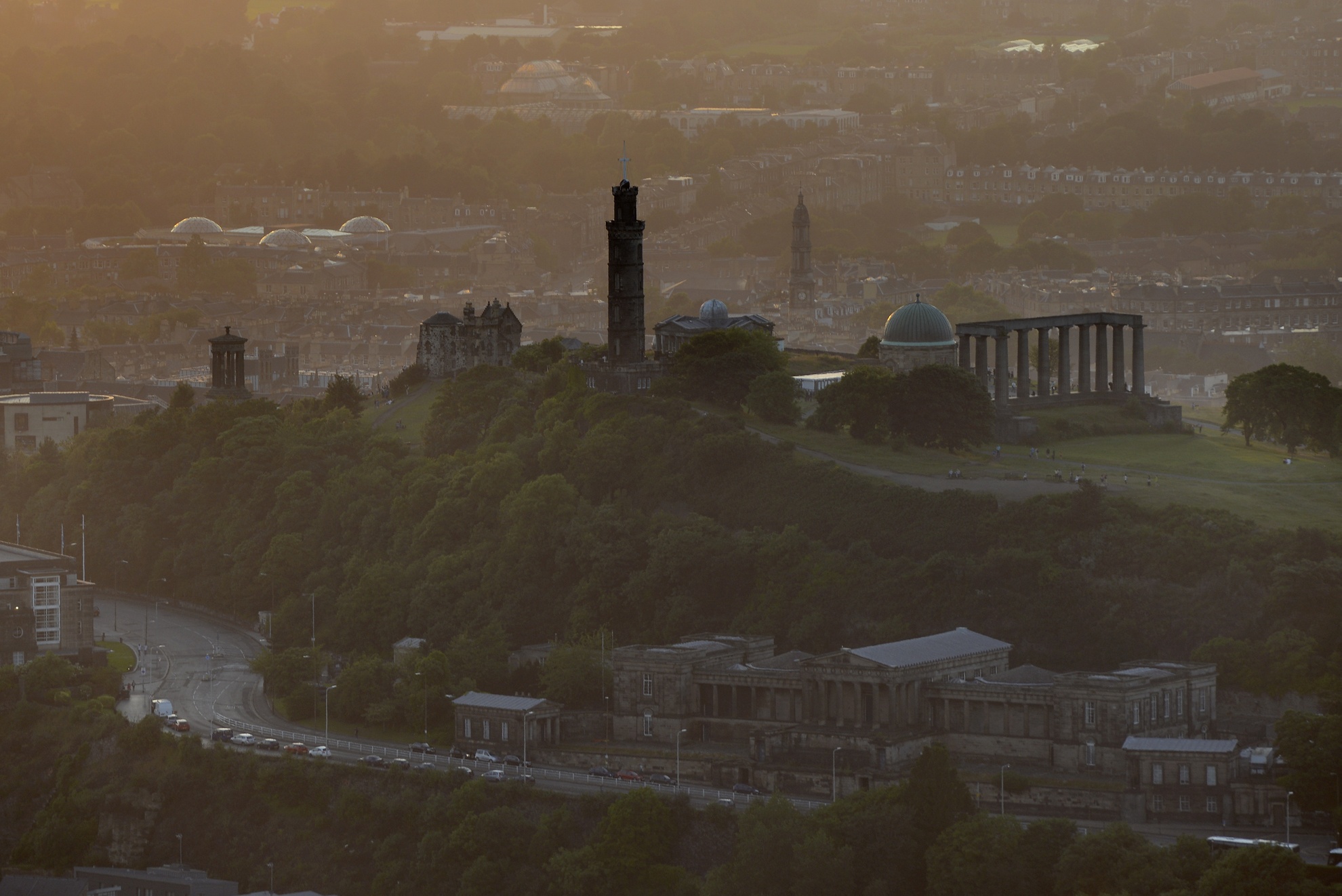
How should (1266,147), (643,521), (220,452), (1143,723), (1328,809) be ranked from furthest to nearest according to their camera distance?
(1266,147), (220,452), (643,521), (1143,723), (1328,809)

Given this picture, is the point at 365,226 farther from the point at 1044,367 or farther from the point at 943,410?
Answer: the point at 943,410

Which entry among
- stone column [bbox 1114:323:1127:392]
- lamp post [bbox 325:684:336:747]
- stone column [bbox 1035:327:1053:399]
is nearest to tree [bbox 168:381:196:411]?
stone column [bbox 1035:327:1053:399]

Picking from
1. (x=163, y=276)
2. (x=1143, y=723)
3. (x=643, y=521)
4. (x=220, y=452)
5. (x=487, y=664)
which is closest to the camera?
(x=1143, y=723)

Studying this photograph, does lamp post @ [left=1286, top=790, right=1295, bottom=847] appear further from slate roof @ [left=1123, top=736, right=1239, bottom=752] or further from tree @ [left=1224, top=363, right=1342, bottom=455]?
tree @ [left=1224, top=363, right=1342, bottom=455]

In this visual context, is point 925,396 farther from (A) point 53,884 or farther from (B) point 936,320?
(A) point 53,884

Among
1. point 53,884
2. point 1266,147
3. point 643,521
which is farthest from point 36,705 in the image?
point 1266,147
